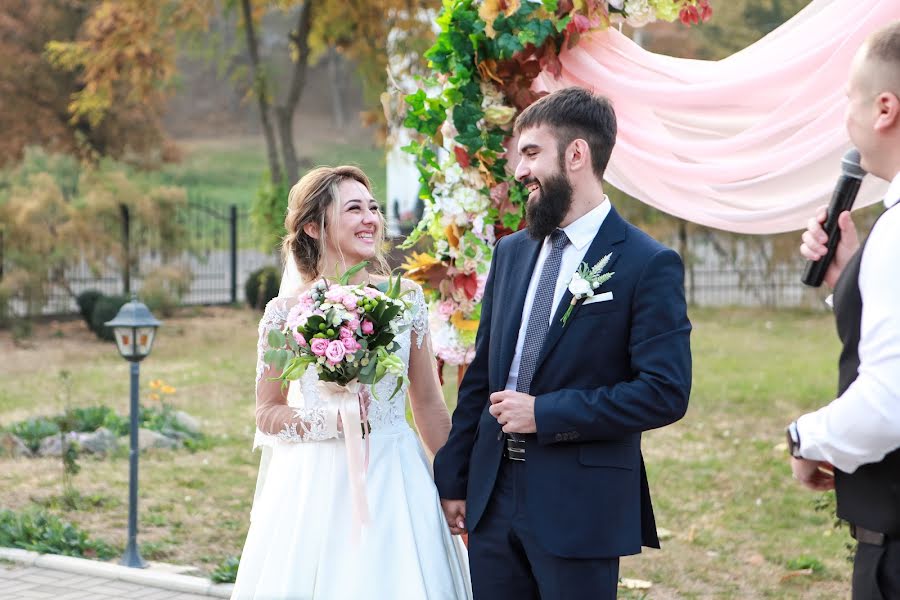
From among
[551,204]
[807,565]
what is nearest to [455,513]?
[551,204]

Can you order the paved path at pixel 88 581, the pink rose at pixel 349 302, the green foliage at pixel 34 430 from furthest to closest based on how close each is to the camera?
the green foliage at pixel 34 430 → the paved path at pixel 88 581 → the pink rose at pixel 349 302

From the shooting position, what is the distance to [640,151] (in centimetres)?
484

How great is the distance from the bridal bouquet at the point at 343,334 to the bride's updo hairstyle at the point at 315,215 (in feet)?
1.73

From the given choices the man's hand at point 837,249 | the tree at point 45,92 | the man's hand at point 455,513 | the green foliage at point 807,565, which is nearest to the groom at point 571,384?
the man's hand at point 455,513

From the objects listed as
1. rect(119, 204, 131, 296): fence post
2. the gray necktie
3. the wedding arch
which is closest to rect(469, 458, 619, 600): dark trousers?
the gray necktie

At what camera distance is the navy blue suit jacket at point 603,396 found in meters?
2.95

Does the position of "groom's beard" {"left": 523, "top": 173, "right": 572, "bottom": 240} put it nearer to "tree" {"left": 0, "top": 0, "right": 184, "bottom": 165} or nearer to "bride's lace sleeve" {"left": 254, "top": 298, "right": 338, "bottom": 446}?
"bride's lace sleeve" {"left": 254, "top": 298, "right": 338, "bottom": 446}

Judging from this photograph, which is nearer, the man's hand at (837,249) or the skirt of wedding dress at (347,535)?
the man's hand at (837,249)

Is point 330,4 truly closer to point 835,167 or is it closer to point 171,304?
point 171,304

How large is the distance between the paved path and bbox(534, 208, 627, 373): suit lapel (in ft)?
9.89

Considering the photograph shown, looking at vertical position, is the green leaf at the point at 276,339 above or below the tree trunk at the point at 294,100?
below

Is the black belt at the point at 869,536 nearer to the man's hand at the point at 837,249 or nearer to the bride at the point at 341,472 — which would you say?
the man's hand at the point at 837,249

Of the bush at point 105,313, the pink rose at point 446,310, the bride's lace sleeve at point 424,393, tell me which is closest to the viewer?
the bride's lace sleeve at point 424,393

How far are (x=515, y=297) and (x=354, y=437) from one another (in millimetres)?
745
